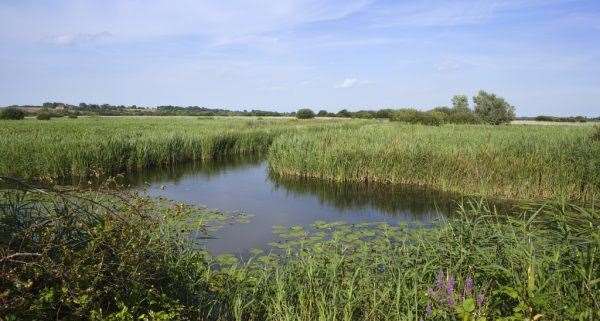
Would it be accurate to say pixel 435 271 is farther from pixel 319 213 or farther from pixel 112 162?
pixel 112 162

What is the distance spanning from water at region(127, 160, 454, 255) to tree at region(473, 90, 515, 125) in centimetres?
3924

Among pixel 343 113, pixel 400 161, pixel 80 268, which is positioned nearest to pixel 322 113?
pixel 343 113

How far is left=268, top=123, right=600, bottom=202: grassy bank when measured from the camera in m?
10.4

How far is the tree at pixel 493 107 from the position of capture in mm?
48000

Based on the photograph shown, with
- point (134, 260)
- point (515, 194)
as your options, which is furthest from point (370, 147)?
point (134, 260)

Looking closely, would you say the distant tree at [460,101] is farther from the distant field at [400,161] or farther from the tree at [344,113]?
the distant field at [400,161]

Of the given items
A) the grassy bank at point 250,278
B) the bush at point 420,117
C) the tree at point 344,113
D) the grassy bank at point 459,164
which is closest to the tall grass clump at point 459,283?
the grassy bank at point 250,278

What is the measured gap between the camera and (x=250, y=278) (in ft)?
14.5

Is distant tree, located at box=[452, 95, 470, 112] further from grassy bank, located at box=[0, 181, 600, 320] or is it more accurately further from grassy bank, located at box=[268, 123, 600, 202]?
grassy bank, located at box=[0, 181, 600, 320]

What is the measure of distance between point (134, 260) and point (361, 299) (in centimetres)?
186

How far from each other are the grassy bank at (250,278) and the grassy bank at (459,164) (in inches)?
251

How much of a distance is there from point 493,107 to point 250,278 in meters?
50.0

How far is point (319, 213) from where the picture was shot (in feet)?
32.6

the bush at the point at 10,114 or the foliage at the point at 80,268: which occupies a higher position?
the bush at the point at 10,114
